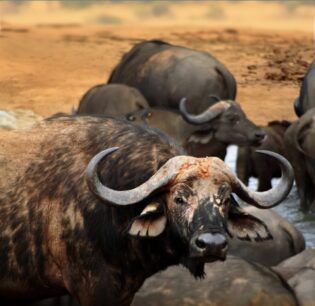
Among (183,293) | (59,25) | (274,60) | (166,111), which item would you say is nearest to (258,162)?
(166,111)

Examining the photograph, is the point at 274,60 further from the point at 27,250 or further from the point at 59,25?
the point at 27,250

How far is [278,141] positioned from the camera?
13078mm

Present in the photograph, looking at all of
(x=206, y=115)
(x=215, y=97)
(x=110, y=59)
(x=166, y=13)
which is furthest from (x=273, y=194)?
(x=166, y=13)

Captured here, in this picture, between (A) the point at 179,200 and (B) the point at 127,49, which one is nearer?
(A) the point at 179,200

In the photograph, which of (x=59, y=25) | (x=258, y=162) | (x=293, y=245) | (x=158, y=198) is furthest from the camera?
(x=59, y=25)

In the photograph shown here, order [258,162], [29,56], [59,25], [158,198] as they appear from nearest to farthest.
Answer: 1. [158,198]
2. [258,162]
3. [29,56]
4. [59,25]

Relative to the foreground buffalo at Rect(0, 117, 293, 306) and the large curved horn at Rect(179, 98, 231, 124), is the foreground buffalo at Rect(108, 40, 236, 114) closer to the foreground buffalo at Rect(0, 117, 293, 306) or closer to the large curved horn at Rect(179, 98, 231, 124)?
the large curved horn at Rect(179, 98, 231, 124)

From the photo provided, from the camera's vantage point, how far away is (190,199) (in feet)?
20.1

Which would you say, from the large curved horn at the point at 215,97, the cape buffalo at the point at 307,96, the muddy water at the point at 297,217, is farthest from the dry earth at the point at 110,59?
the muddy water at the point at 297,217

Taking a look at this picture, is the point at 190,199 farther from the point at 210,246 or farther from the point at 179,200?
the point at 210,246

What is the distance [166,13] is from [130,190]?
747 inches

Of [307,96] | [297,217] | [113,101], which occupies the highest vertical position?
[307,96]

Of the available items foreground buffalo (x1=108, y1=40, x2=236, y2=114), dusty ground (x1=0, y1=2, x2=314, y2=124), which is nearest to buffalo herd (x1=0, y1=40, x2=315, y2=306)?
foreground buffalo (x1=108, y1=40, x2=236, y2=114)

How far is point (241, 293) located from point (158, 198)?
3.46 feet
